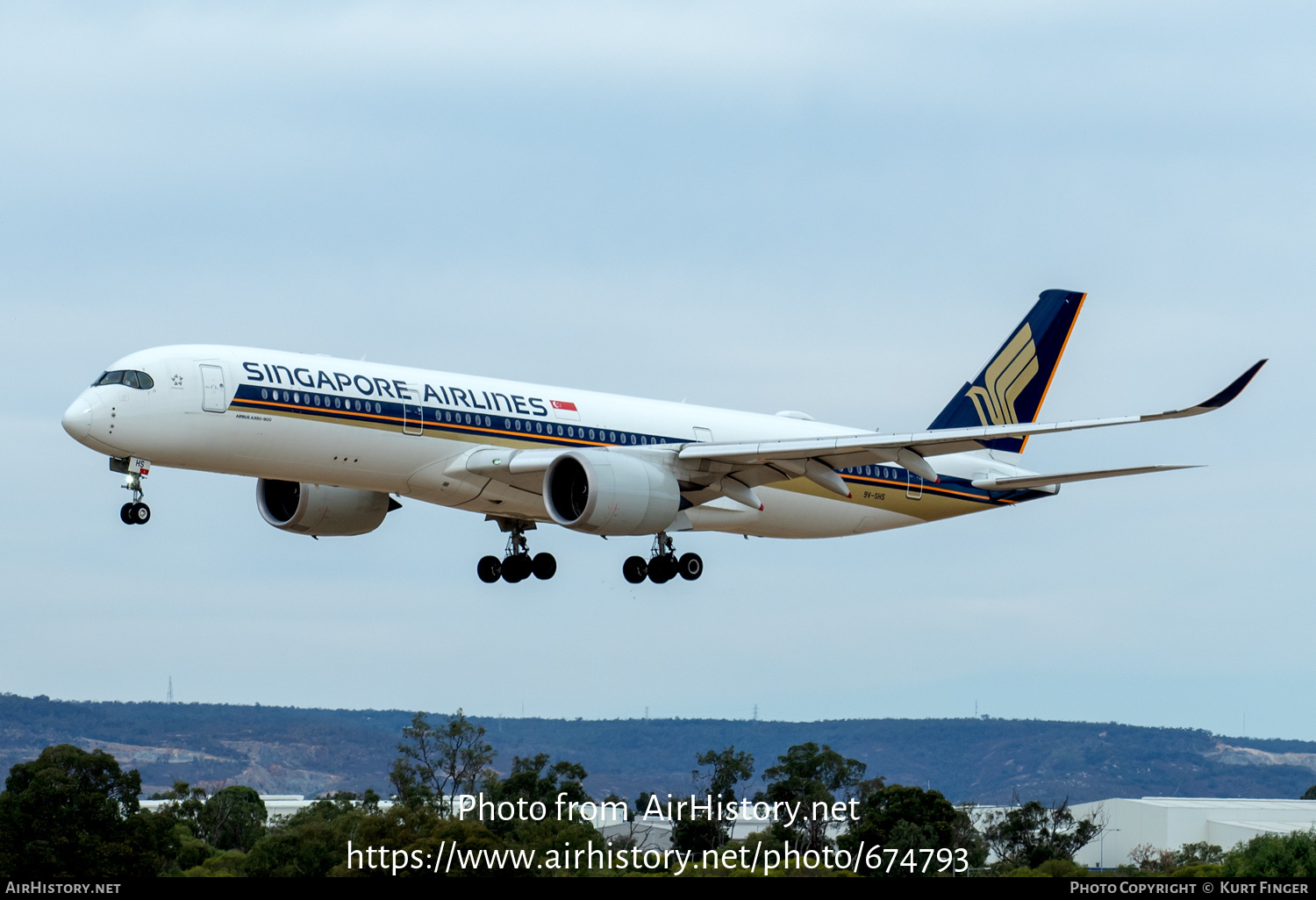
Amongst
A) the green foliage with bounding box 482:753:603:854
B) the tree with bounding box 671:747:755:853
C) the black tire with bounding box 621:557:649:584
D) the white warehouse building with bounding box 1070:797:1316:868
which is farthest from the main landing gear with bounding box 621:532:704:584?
the white warehouse building with bounding box 1070:797:1316:868

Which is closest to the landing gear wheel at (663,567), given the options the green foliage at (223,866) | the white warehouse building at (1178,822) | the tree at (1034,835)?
the green foliage at (223,866)

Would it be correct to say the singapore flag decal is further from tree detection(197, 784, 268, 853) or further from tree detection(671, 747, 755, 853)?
tree detection(197, 784, 268, 853)

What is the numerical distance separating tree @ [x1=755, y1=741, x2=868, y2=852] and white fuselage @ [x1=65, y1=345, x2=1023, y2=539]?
7261cm

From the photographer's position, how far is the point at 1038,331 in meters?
56.5

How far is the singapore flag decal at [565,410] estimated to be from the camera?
1735 inches

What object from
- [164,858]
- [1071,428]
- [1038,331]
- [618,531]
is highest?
[1038,331]

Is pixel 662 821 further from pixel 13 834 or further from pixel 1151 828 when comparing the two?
pixel 13 834

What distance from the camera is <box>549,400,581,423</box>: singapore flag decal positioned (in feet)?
145

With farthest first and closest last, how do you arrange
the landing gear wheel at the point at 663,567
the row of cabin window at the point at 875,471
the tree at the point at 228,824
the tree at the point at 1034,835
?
1. the tree at the point at 1034,835
2. the tree at the point at 228,824
3. the row of cabin window at the point at 875,471
4. the landing gear wheel at the point at 663,567

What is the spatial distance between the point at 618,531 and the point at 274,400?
30.6 ft

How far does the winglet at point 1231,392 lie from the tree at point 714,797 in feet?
257

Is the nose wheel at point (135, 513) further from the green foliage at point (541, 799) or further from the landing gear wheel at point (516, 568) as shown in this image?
the green foliage at point (541, 799)

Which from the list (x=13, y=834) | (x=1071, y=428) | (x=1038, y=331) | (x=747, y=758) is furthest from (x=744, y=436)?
(x=747, y=758)

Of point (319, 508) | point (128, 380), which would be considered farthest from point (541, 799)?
point (128, 380)
